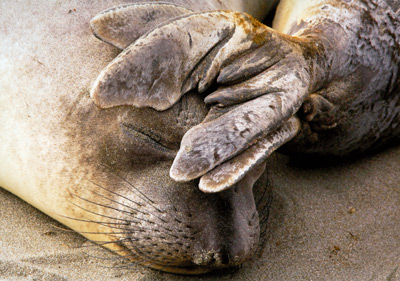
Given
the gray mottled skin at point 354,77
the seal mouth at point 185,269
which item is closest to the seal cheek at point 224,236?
the seal mouth at point 185,269

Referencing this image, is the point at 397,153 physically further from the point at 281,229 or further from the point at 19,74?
the point at 19,74

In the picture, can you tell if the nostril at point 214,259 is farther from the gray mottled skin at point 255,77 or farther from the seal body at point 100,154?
the gray mottled skin at point 255,77

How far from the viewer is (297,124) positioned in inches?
95.1

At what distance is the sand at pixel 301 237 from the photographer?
2.39 meters

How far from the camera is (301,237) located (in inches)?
107

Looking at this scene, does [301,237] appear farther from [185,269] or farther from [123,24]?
[123,24]

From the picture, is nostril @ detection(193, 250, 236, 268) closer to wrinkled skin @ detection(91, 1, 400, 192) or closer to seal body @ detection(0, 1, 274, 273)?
seal body @ detection(0, 1, 274, 273)

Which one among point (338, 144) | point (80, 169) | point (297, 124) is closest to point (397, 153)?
point (338, 144)

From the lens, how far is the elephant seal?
2217mm

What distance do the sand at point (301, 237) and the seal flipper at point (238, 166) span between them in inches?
27.0

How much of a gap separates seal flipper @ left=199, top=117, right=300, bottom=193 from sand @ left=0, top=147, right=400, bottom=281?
686 mm

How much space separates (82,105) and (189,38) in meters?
0.55

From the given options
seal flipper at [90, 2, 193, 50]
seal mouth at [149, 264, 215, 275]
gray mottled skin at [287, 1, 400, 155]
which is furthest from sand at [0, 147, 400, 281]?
seal flipper at [90, 2, 193, 50]

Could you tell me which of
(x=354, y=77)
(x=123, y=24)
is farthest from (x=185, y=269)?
(x=354, y=77)
